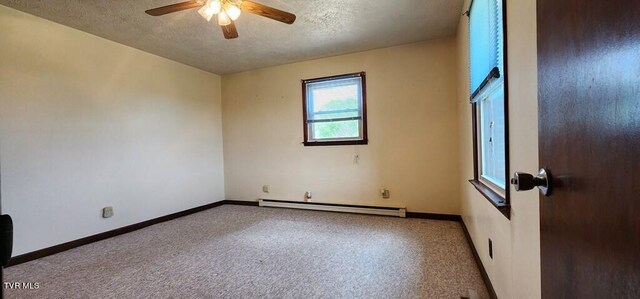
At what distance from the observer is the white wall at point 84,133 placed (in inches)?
97.0

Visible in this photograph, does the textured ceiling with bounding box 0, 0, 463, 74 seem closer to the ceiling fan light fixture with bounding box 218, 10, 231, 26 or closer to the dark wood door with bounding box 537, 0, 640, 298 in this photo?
the ceiling fan light fixture with bounding box 218, 10, 231, 26

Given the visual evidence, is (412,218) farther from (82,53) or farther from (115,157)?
(82,53)

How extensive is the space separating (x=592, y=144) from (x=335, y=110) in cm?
357

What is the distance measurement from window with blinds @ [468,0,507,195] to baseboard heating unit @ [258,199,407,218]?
5.14 feet

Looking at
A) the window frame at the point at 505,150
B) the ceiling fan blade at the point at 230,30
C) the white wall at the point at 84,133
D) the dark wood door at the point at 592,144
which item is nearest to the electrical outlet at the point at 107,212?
the white wall at the point at 84,133

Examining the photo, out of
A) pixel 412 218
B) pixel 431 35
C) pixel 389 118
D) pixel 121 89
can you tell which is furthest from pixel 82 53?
pixel 412 218

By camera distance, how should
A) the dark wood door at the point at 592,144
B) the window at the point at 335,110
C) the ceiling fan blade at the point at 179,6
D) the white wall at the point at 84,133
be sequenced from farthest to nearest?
1. the window at the point at 335,110
2. the white wall at the point at 84,133
3. the ceiling fan blade at the point at 179,6
4. the dark wood door at the point at 592,144

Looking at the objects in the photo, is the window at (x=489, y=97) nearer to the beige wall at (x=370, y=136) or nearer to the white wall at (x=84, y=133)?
the beige wall at (x=370, y=136)

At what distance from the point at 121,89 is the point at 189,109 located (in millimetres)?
986

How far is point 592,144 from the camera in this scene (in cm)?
45

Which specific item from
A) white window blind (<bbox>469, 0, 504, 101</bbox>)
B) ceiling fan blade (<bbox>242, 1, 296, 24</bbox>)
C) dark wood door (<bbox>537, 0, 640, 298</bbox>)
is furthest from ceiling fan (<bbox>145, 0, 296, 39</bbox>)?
dark wood door (<bbox>537, 0, 640, 298</bbox>)

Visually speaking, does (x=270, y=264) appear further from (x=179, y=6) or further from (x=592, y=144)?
(x=592, y=144)

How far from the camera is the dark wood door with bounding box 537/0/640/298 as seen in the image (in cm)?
36

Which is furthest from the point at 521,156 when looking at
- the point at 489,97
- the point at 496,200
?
the point at 489,97
